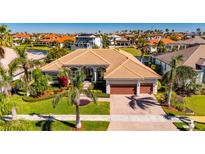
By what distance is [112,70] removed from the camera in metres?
35.4

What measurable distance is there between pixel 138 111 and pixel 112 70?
9688mm

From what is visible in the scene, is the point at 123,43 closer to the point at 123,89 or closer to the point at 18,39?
the point at 18,39

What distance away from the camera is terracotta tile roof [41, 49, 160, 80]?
33.2 m

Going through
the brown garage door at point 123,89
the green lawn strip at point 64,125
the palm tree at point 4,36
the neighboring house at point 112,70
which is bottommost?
the green lawn strip at point 64,125

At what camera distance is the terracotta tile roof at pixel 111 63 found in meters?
33.2

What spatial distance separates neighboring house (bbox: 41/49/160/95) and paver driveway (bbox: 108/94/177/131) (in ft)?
4.47

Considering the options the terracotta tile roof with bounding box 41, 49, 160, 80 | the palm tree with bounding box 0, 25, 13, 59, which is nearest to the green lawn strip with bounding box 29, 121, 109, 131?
the palm tree with bounding box 0, 25, 13, 59

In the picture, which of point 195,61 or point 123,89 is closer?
point 123,89

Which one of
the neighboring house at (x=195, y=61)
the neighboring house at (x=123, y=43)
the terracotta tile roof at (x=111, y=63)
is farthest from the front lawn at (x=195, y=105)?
the neighboring house at (x=123, y=43)

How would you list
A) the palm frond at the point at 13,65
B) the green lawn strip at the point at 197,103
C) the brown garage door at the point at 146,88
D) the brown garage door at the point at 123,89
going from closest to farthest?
the green lawn strip at the point at 197,103, the palm frond at the point at 13,65, the brown garage door at the point at 123,89, the brown garage door at the point at 146,88

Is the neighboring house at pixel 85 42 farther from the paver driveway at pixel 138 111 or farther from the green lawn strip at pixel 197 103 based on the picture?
the green lawn strip at pixel 197 103

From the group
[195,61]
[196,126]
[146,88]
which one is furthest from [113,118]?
[195,61]
